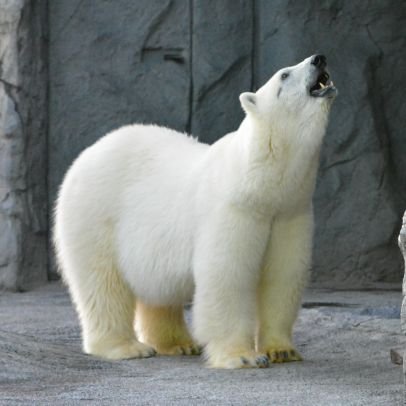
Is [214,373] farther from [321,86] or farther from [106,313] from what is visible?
[321,86]

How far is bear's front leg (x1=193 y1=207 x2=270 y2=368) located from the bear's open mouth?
2.10ft

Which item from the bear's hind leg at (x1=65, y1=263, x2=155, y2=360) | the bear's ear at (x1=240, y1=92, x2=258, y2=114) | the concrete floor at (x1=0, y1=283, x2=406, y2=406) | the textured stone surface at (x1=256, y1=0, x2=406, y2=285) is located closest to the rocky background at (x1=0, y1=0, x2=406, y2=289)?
the textured stone surface at (x1=256, y1=0, x2=406, y2=285)

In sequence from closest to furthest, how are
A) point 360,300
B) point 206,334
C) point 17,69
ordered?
point 206,334 → point 360,300 → point 17,69

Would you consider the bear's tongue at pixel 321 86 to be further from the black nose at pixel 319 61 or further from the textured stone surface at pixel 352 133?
the textured stone surface at pixel 352 133

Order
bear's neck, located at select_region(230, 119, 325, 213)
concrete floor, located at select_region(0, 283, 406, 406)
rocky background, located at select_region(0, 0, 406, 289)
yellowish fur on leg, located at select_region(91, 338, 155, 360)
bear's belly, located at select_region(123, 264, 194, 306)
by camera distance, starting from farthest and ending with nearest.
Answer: rocky background, located at select_region(0, 0, 406, 289) < yellowish fur on leg, located at select_region(91, 338, 155, 360) < bear's belly, located at select_region(123, 264, 194, 306) < bear's neck, located at select_region(230, 119, 325, 213) < concrete floor, located at select_region(0, 283, 406, 406)

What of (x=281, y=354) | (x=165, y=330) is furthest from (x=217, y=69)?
(x=281, y=354)

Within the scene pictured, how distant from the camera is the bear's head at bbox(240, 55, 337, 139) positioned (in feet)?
18.2

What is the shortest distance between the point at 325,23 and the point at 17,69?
2.38 meters

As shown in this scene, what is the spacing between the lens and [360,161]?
9.46 m

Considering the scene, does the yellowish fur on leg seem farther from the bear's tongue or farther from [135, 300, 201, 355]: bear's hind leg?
the bear's tongue

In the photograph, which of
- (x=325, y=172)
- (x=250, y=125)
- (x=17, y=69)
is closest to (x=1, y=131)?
(x=17, y=69)

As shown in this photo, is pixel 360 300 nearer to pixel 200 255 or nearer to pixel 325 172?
pixel 325 172

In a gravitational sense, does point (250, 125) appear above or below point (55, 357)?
above

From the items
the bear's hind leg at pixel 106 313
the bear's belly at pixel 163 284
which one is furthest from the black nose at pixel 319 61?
the bear's hind leg at pixel 106 313
